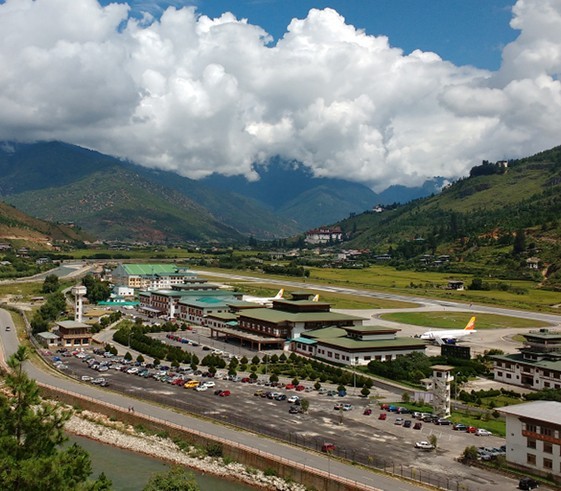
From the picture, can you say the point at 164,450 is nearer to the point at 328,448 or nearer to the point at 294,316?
the point at 328,448

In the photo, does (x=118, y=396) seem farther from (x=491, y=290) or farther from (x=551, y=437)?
(x=491, y=290)

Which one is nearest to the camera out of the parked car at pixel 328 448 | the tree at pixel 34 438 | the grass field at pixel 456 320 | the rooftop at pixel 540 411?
the tree at pixel 34 438

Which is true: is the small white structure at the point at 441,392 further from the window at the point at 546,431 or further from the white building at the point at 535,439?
the window at the point at 546,431

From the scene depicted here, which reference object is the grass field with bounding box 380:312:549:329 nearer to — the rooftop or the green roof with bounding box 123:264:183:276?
the rooftop

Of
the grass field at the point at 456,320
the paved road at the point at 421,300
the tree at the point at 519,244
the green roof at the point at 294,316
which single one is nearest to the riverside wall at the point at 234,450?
the green roof at the point at 294,316

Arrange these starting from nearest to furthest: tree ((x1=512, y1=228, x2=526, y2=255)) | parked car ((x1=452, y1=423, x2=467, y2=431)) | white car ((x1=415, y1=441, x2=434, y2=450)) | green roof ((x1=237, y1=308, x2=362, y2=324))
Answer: white car ((x1=415, y1=441, x2=434, y2=450)) < parked car ((x1=452, y1=423, x2=467, y2=431)) < green roof ((x1=237, y1=308, x2=362, y2=324)) < tree ((x1=512, y1=228, x2=526, y2=255))

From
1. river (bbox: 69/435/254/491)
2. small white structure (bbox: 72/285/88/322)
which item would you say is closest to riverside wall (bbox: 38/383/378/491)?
river (bbox: 69/435/254/491)
